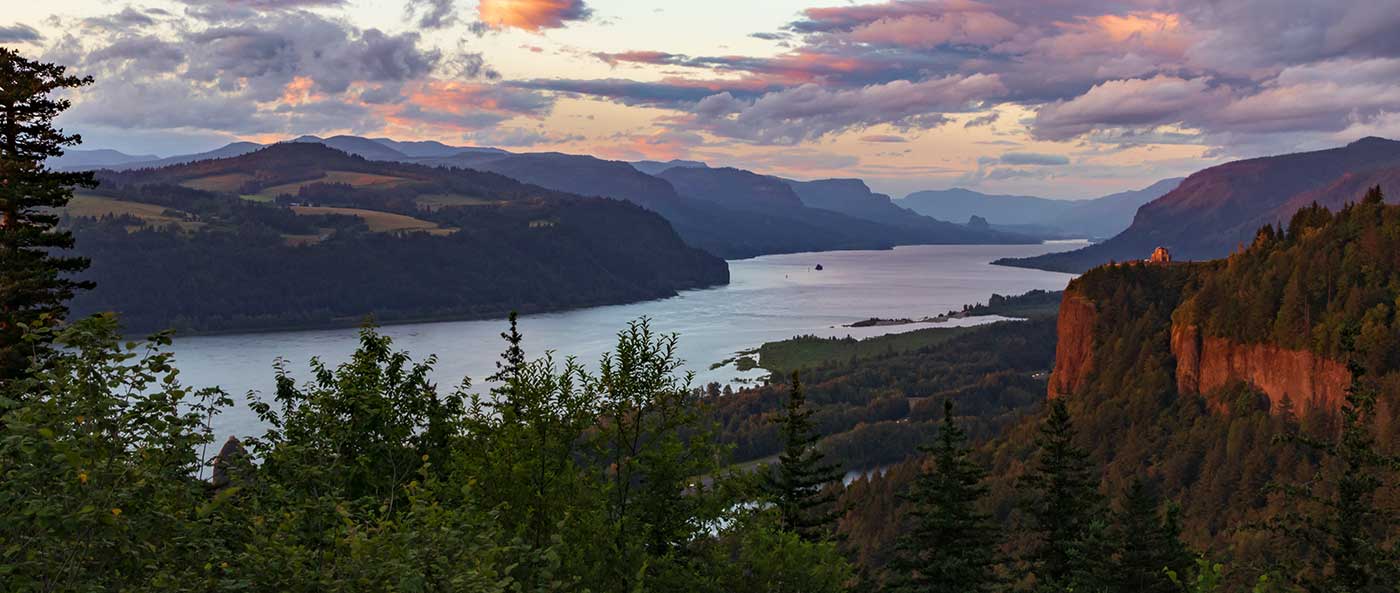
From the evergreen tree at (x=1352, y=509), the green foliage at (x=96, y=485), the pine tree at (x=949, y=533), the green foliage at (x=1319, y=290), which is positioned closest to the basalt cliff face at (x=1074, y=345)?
the green foliage at (x=1319, y=290)

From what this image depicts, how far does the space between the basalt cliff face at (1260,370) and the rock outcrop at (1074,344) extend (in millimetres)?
14417

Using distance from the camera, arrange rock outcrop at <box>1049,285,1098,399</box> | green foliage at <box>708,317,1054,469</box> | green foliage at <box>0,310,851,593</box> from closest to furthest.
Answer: green foliage at <box>0,310,851,593</box> < rock outcrop at <box>1049,285,1098,399</box> < green foliage at <box>708,317,1054,469</box>

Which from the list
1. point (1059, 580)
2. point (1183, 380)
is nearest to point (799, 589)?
point (1059, 580)

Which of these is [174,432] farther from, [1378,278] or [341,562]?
[1378,278]

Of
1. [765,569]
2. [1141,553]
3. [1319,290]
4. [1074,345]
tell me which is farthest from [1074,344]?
[765,569]

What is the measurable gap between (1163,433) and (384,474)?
301ft

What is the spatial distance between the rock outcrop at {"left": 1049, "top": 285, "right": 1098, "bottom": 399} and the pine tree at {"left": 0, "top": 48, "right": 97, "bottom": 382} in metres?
109

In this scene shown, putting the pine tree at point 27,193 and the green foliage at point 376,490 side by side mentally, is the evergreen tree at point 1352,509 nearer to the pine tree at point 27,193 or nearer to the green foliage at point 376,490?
the green foliage at point 376,490

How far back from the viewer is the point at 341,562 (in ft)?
40.0

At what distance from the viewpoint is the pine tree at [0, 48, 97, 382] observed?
29234 millimetres

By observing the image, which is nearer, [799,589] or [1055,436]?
[799,589]

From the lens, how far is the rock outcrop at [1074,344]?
393 ft

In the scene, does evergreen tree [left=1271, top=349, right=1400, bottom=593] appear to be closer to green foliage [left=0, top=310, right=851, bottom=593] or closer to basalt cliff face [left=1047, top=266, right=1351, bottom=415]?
green foliage [left=0, top=310, right=851, bottom=593]

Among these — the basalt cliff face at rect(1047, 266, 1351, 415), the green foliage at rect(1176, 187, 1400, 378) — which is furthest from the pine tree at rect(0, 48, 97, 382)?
the green foliage at rect(1176, 187, 1400, 378)
